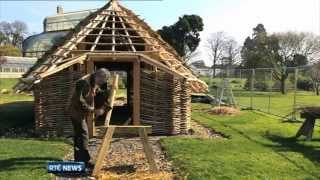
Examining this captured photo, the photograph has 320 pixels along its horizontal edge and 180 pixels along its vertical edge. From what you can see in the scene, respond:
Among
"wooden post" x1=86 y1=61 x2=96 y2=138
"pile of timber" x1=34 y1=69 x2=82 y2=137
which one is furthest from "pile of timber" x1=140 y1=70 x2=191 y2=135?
"pile of timber" x1=34 y1=69 x2=82 y2=137

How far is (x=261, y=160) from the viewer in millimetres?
11047

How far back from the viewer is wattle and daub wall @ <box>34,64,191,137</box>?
49.9 ft

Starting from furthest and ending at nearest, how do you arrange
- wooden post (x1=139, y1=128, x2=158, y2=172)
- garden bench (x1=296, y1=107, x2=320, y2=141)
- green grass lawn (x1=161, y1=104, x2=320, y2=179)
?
garden bench (x1=296, y1=107, x2=320, y2=141) → green grass lawn (x1=161, y1=104, x2=320, y2=179) → wooden post (x1=139, y1=128, x2=158, y2=172)

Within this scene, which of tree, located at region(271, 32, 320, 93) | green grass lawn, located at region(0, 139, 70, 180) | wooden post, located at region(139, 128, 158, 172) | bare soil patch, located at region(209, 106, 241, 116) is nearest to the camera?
green grass lawn, located at region(0, 139, 70, 180)

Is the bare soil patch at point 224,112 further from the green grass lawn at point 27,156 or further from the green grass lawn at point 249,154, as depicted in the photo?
the green grass lawn at point 27,156

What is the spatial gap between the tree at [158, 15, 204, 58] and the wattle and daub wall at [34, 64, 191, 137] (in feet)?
120

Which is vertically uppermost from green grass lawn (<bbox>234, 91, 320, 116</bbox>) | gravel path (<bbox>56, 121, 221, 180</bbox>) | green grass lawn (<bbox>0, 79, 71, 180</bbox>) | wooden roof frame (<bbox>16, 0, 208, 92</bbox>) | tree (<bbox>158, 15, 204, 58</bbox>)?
tree (<bbox>158, 15, 204, 58</bbox>)

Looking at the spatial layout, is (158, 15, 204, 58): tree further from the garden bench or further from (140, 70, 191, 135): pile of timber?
the garden bench

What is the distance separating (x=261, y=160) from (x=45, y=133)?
6778 millimetres

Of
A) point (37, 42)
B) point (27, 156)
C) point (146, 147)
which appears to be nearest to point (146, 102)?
point (27, 156)

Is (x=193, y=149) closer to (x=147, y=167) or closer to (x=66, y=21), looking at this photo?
(x=147, y=167)

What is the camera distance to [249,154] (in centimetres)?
1176

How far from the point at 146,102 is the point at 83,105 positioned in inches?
242

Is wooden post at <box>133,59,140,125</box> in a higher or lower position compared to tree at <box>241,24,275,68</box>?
lower
